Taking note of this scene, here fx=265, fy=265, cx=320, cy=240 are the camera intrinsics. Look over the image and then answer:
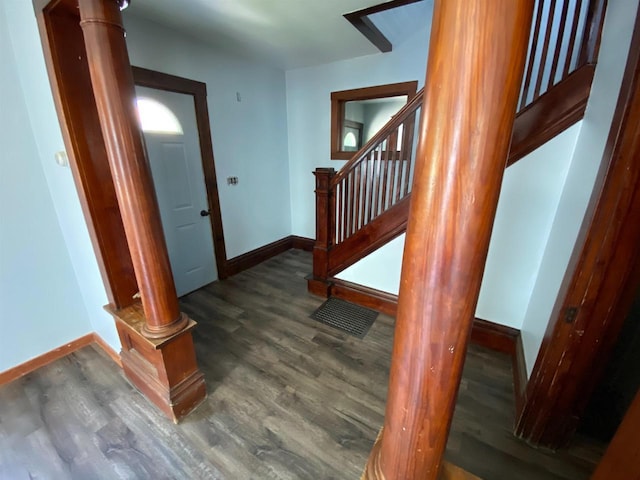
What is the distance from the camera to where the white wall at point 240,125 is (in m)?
2.28

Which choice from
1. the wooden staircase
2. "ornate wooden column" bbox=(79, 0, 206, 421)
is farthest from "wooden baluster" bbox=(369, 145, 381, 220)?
"ornate wooden column" bbox=(79, 0, 206, 421)

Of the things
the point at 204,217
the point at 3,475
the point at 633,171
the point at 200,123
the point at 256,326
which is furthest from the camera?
the point at 204,217

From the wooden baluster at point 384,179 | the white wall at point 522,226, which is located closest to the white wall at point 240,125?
the wooden baluster at point 384,179

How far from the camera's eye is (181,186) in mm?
2609

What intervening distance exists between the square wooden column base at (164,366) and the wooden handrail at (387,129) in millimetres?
1684

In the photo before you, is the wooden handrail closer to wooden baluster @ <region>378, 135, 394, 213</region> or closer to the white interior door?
wooden baluster @ <region>378, 135, 394, 213</region>

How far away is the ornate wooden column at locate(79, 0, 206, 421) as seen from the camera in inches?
43.8

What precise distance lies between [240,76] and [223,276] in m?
2.29

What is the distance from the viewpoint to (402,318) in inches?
21.8

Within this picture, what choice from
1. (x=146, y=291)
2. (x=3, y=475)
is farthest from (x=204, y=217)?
(x=3, y=475)

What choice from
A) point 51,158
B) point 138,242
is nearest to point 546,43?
point 138,242

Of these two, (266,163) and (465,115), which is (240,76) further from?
(465,115)

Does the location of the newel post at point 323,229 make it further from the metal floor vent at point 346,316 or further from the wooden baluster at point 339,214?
the metal floor vent at point 346,316

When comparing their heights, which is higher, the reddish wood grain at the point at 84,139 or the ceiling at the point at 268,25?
the ceiling at the point at 268,25
